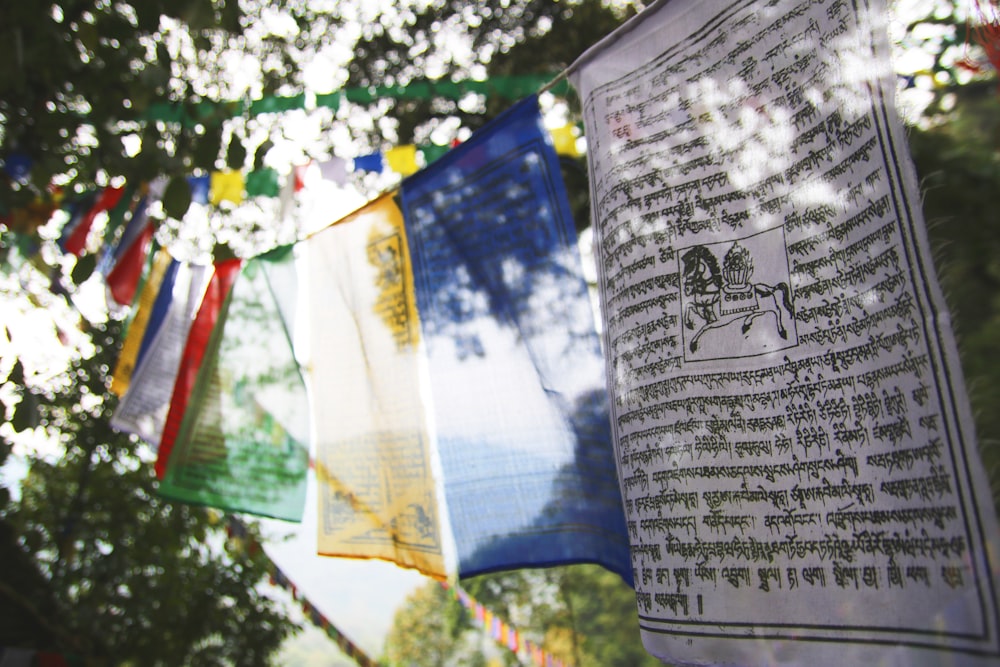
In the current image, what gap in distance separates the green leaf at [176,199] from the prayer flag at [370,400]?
53cm

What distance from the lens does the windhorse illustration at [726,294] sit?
103 cm

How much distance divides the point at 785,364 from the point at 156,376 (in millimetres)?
2665

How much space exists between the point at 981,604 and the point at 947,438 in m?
0.17

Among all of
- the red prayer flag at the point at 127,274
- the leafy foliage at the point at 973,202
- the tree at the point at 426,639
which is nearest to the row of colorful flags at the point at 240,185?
the red prayer flag at the point at 127,274

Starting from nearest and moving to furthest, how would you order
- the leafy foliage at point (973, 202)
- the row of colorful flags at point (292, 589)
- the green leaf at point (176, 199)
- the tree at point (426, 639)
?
the green leaf at point (176, 199)
the row of colorful flags at point (292, 589)
the leafy foliage at point (973, 202)
the tree at point (426, 639)

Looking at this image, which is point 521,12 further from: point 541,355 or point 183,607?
point 183,607

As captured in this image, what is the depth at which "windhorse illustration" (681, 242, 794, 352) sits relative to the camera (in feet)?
3.39

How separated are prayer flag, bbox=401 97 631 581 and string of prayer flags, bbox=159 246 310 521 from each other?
71 centimetres

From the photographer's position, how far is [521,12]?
201 inches

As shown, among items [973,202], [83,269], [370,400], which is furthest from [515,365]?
[973,202]

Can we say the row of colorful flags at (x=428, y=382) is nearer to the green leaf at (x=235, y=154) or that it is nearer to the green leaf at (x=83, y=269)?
the green leaf at (x=235, y=154)

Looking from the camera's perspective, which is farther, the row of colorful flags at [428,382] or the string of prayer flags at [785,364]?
the row of colorful flags at [428,382]

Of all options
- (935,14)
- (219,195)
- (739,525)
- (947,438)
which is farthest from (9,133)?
(935,14)

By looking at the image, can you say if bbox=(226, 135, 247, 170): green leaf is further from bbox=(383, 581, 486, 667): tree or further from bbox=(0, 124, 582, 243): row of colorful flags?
bbox=(383, 581, 486, 667): tree
